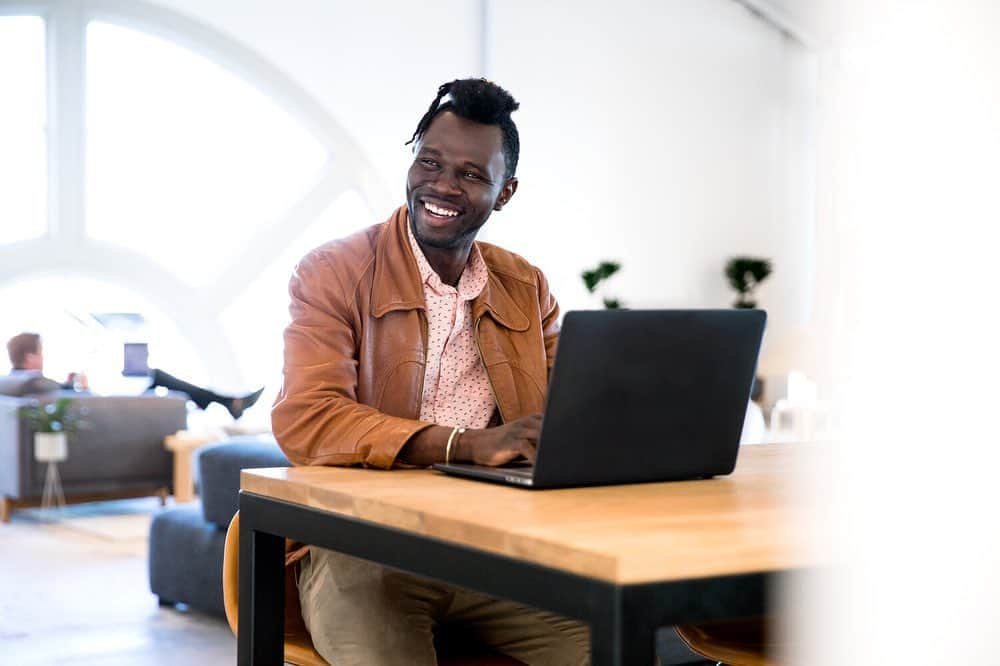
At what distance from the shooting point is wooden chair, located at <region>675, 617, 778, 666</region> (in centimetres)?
166

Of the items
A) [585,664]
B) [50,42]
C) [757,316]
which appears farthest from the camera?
[50,42]

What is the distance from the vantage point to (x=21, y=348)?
743cm

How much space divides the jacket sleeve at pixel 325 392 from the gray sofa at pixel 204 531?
5.74ft

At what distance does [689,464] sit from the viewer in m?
1.47

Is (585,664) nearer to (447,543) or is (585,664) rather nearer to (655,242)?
(447,543)

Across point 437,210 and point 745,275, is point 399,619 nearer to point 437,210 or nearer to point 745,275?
point 437,210

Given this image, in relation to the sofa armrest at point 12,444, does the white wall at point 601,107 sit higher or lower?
higher

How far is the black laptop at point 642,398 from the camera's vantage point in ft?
4.20

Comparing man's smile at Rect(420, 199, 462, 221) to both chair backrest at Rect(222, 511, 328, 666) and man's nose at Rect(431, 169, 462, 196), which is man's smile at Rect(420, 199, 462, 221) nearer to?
man's nose at Rect(431, 169, 462, 196)

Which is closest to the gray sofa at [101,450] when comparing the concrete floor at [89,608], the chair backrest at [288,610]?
the concrete floor at [89,608]

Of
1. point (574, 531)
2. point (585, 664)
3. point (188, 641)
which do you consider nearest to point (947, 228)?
point (574, 531)

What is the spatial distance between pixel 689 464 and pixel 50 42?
9.73m

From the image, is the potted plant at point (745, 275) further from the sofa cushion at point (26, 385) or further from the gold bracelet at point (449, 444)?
the gold bracelet at point (449, 444)

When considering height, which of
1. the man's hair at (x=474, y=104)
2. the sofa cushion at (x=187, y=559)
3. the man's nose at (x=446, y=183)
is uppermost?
the man's hair at (x=474, y=104)
